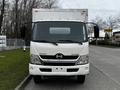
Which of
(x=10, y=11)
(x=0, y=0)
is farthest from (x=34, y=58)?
(x=10, y=11)

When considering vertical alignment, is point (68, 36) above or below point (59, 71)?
above

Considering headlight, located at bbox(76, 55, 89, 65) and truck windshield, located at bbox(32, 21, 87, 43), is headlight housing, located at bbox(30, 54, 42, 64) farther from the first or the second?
headlight, located at bbox(76, 55, 89, 65)

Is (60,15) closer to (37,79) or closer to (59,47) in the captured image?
(59,47)

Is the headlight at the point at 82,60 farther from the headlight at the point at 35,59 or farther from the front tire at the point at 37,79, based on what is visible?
the front tire at the point at 37,79

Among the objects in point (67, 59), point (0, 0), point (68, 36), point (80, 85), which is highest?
point (0, 0)

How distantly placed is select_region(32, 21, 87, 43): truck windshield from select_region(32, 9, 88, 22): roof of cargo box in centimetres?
22

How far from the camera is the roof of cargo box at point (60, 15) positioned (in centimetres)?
1288

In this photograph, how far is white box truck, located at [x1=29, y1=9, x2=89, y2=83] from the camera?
11.8 metres

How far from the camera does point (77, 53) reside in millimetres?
11844

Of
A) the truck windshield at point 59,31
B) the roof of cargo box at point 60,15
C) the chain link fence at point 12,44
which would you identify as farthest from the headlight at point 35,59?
the chain link fence at point 12,44

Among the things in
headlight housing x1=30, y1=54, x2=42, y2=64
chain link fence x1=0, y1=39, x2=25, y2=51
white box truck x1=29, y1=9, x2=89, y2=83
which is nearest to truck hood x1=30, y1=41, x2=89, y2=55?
white box truck x1=29, y1=9, x2=89, y2=83

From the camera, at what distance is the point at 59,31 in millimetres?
12430

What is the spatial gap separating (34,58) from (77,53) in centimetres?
155

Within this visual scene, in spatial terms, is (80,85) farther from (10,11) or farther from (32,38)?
(10,11)
